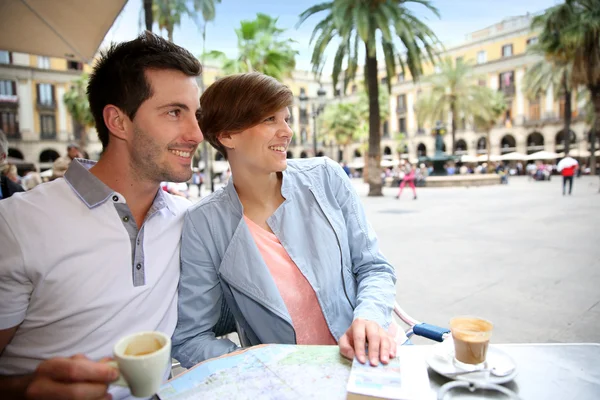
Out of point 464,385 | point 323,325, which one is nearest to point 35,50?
point 323,325

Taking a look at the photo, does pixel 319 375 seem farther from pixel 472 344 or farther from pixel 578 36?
pixel 578 36

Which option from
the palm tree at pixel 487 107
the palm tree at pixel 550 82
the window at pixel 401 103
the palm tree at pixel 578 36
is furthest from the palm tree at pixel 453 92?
the window at pixel 401 103

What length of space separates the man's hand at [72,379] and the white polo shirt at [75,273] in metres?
0.41

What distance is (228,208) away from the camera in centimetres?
176

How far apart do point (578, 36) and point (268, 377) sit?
23.1m

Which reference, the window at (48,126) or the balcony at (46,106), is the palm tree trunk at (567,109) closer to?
the balcony at (46,106)

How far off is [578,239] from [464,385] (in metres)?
7.16

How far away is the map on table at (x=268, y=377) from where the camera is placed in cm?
104

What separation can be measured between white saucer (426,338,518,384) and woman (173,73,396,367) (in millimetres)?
297

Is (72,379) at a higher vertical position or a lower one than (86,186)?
lower

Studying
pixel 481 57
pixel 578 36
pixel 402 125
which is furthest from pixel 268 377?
pixel 402 125

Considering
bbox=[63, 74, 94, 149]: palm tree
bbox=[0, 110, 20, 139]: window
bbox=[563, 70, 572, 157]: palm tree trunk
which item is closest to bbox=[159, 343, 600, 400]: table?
bbox=[563, 70, 572, 157]: palm tree trunk

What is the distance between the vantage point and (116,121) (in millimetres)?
1652

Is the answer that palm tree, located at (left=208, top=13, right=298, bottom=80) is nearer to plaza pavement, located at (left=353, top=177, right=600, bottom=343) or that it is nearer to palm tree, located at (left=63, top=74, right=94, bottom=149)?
plaza pavement, located at (left=353, top=177, right=600, bottom=343)
